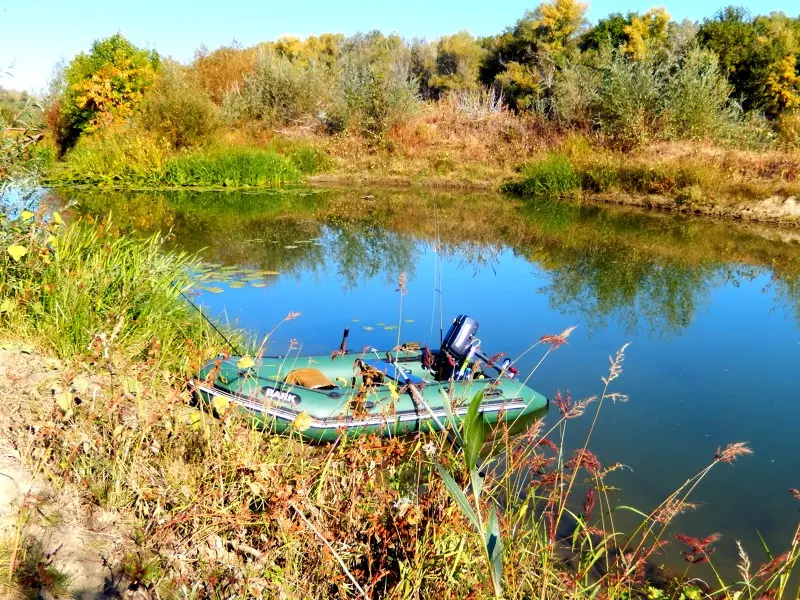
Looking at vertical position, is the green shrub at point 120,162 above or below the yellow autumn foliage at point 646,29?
below

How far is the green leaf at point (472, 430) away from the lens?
1.08m

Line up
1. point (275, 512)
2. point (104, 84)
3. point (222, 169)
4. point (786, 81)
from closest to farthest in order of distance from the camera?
point (275, 512) → point (222, 169) → point (104, 84) → point (786, 81)

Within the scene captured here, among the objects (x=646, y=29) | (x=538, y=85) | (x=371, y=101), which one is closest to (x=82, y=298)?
(x=371, y=101)

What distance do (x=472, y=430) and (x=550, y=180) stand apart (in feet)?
48.1

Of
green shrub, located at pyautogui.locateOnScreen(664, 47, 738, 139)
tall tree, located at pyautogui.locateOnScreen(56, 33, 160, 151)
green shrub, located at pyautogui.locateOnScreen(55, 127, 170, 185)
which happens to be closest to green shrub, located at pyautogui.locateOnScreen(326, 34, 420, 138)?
green shrub, located at pyautogui.locateOnScreen(55, 127, 170, 185)

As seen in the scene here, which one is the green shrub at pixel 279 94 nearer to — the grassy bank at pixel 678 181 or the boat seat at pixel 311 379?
the grassy bank at pixel 678 181

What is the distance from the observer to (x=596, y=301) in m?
7.65

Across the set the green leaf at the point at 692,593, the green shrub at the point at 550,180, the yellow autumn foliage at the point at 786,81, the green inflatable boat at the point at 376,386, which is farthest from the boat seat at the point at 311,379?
the yellow autumn foliage at the point at 786,81

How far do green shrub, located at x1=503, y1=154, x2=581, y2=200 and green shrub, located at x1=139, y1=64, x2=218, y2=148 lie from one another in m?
A: 7.76

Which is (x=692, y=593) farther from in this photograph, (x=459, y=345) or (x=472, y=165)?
(x=472, y=165)

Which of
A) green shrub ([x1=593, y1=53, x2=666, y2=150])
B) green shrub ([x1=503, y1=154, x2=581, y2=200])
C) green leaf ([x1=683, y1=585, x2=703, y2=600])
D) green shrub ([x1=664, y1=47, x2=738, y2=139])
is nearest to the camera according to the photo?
green leaf ([x1=683, y1=585, x2=703, y2=600])

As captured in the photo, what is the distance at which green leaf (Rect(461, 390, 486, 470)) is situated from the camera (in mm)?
1085

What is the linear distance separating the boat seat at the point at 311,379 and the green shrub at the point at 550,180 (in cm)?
1142

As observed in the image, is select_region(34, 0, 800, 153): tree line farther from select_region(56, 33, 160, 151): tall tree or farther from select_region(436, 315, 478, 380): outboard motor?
select_region(436, 315, 478, 380): outboard motor
